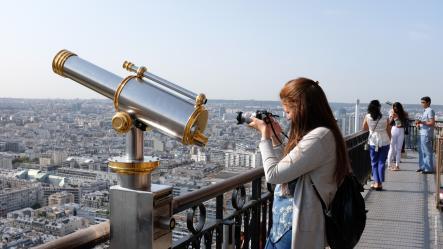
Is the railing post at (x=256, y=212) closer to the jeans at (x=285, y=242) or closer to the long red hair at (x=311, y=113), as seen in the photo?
the jeans at (x=285, y=242)

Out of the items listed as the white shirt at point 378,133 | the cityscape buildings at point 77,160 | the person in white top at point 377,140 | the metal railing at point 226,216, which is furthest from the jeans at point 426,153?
the metal railing at point 226,216

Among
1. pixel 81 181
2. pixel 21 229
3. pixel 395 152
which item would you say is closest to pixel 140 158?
pixel 21 229

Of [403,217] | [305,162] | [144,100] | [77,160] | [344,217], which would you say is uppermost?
[144,100]

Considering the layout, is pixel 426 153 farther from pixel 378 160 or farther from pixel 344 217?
pixel 344 217

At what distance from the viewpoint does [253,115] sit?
2857 millimetres

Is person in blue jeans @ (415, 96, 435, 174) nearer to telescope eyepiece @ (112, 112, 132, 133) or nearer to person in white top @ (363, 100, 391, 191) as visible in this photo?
person in white top @ (363, 100, 391, 191)

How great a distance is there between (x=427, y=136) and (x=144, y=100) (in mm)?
10001

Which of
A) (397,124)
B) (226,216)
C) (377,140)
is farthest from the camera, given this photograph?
(397,124)

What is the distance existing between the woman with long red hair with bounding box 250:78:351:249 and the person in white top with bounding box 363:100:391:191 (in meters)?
6.18

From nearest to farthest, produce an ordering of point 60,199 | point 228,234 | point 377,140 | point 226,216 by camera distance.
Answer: point 228,234, point 226,216, point 60,199, point 377,140

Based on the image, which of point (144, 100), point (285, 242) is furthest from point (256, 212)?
point (144, 100)

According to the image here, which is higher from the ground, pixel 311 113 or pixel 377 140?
pixel 311 113

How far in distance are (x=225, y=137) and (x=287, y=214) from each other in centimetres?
161

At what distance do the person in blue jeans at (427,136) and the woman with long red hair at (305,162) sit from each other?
8607 mm
